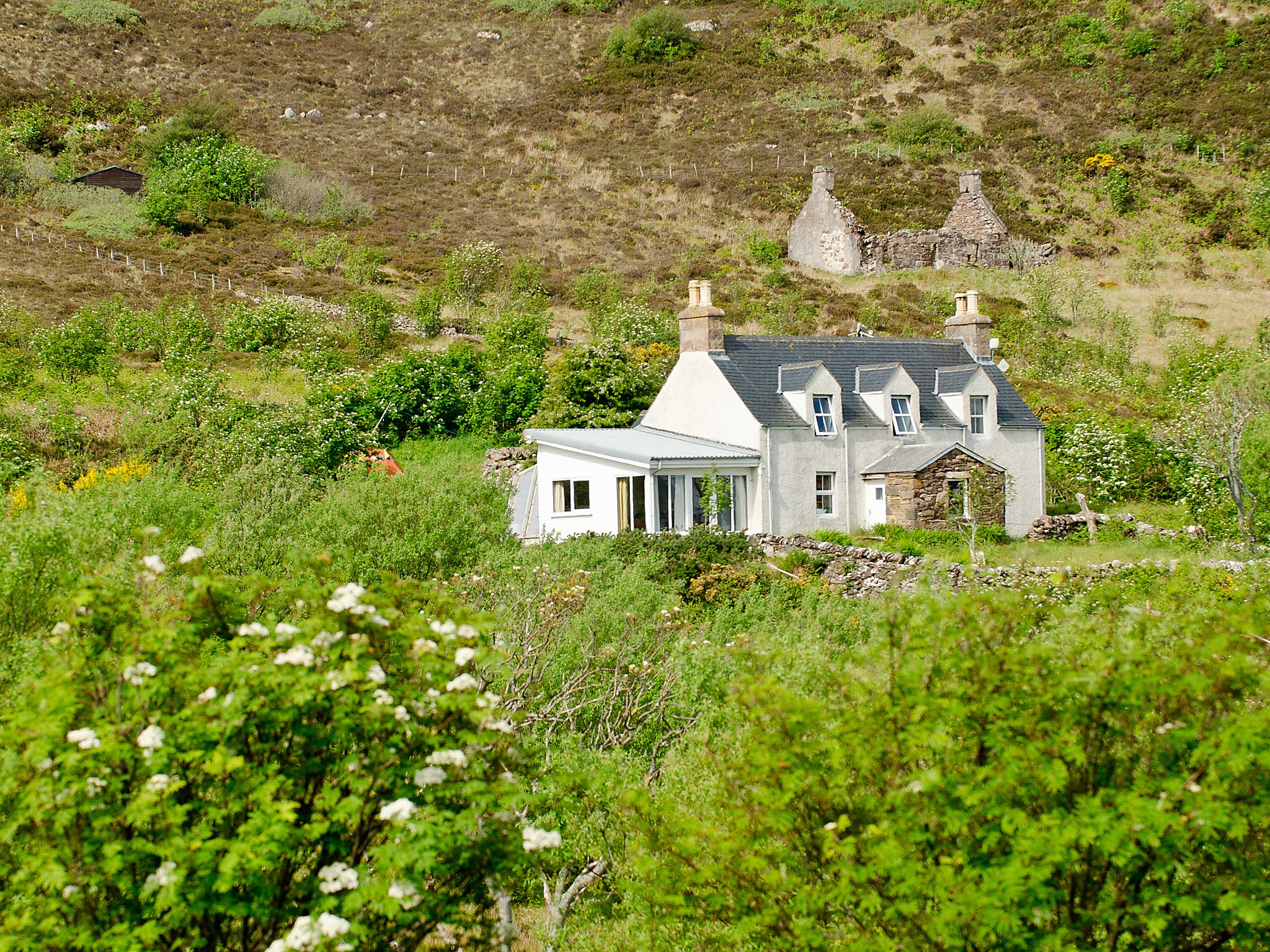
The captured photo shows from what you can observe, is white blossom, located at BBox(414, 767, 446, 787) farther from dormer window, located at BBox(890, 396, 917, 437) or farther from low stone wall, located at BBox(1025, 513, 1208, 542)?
dormer window, located at BBox(890, 396, 917, 437)

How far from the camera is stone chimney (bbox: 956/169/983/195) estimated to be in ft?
221

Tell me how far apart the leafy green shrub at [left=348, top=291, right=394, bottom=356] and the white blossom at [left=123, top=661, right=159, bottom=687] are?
126 ft

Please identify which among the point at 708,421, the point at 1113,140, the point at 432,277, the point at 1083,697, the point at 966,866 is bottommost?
the point at 966,866

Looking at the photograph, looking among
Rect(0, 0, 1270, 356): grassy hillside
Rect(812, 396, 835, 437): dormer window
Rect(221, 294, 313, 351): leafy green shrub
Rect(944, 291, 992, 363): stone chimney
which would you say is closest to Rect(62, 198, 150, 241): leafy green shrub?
Rect(0, 0, 1270, 356): grassy hillside

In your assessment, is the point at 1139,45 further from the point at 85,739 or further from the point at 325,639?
the point at 85,739

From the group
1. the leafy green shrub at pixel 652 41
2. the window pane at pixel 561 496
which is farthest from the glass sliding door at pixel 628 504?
the leafy green shrub at pixel 652 41

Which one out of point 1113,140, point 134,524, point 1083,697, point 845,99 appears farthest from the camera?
point 845,99

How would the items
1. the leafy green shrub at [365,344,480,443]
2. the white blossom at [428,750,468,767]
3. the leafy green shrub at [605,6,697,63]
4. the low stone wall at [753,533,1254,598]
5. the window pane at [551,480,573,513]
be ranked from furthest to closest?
the leafy green shrub at [605,6,697,63], the leafy green shrub at [365,344,480,443], the window pane at [551,480,573,513], the low stone wall at [753,533,1254,598], the white blossom at [428,750,468,767]

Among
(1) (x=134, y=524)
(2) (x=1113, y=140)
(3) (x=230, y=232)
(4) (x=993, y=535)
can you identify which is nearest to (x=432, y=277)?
(3) (x=230, y=232)

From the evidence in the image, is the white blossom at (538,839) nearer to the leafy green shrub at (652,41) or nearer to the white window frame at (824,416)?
the white window frame at (824,416)

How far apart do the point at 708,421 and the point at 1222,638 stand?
79.3 feet

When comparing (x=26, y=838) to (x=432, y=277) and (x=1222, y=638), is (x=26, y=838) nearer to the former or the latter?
(x=1222, y=638)

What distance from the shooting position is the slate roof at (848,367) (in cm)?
3069

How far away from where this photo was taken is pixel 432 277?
59.3m
